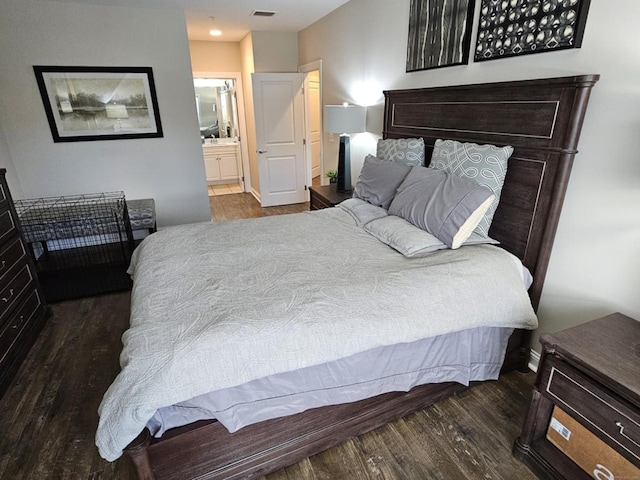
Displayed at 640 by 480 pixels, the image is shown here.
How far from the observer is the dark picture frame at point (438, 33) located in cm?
226

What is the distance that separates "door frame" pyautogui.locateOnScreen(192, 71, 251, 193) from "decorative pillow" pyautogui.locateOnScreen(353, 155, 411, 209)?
410 cm

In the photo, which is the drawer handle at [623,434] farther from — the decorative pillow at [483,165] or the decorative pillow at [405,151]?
the decorative pillow at [405,151]

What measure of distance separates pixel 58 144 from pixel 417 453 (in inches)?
176

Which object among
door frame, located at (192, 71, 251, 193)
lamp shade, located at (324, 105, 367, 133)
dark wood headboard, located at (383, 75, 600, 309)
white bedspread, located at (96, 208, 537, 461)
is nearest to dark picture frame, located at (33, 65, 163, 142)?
door frame, located at (192, 71, 251, 193)

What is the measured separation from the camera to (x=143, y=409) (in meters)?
1.17

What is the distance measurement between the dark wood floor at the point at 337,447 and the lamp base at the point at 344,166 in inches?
89.8

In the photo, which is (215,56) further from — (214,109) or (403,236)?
(403,236)

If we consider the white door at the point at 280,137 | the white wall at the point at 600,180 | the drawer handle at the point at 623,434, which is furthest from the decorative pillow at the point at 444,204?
the white door at the point at 280,137

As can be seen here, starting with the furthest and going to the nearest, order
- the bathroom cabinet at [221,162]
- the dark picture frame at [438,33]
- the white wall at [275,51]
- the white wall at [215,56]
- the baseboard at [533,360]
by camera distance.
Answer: the bathroom cabinet at [221,162]
the white wall at [215,56]
the white wall at [275,51]
the dark picture frame at [438,33]
the baseboard at [533,360]

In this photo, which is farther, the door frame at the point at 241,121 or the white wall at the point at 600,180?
the door frame at the point at 241,121

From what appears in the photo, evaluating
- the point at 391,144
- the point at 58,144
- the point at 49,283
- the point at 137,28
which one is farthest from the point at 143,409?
the point at 137,28

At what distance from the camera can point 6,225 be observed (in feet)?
7.61

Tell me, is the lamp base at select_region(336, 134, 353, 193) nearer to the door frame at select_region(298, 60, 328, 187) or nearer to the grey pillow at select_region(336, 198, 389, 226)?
the grey pillow at select_region(336, 198, 389, 226)

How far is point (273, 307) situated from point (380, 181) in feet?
5.03
